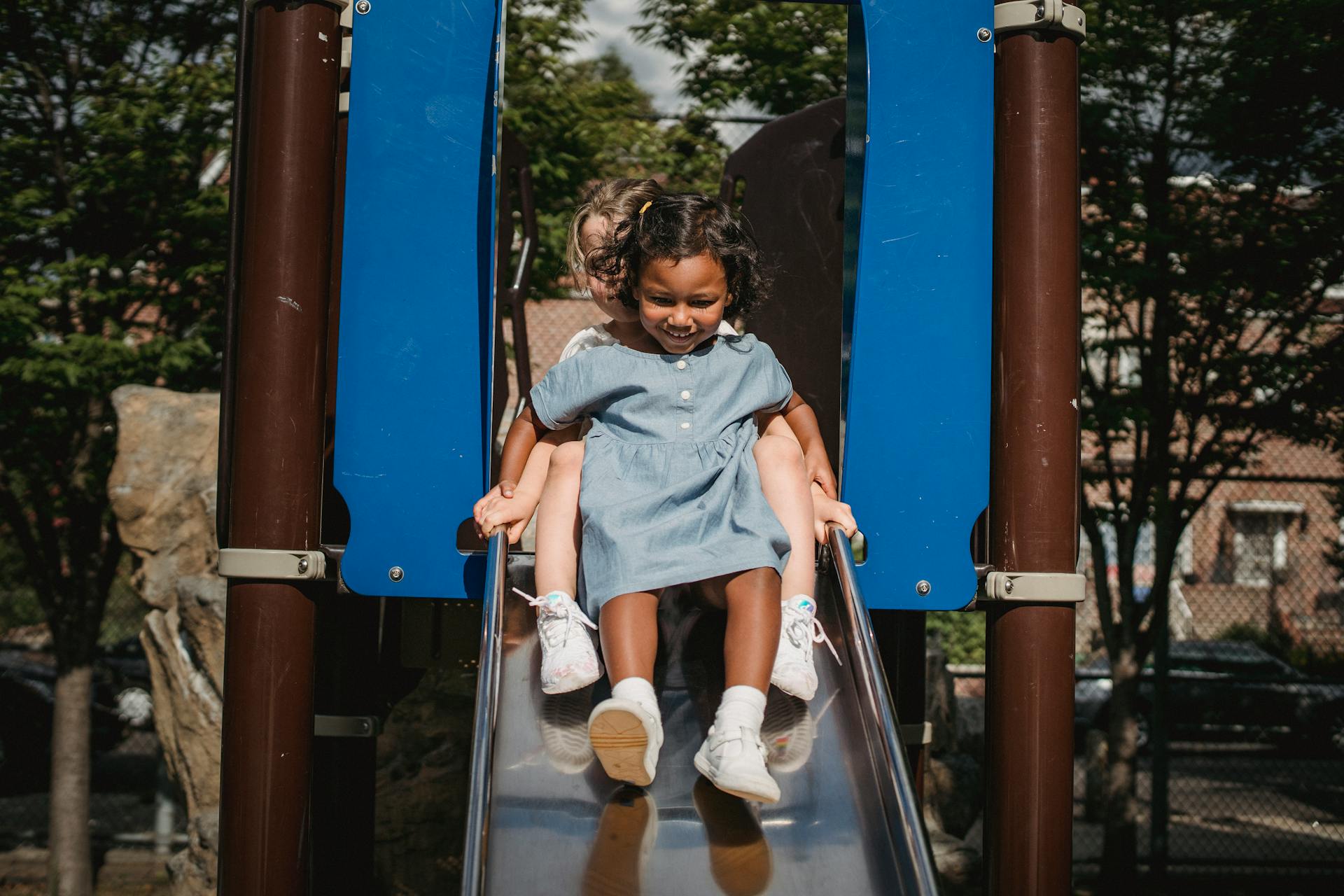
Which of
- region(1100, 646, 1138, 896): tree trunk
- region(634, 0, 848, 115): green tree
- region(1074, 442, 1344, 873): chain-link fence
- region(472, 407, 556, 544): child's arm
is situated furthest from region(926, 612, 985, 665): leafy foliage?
region(472, 407, 556, 544): child's arm

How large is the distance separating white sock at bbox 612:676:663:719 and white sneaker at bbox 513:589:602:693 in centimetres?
11

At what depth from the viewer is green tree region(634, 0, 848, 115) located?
5938 mm

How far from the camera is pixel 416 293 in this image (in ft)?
8.23

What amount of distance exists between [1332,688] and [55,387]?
8405mm

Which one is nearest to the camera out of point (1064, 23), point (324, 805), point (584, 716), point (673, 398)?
point (584, 716)

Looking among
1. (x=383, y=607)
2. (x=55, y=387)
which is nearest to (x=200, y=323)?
(x=55, y=387)

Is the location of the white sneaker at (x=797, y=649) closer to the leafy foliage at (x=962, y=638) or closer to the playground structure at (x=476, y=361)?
the playground structure at (x=476, y=361)

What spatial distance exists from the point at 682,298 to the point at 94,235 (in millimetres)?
4399

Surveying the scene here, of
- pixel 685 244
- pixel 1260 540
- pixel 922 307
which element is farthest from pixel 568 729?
pixel 1260 540

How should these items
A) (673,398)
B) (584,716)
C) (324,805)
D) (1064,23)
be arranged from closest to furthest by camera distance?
(584,716) < (673,398) < (1064,23) < (324,805)

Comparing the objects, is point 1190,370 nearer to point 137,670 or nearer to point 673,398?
point 673,398

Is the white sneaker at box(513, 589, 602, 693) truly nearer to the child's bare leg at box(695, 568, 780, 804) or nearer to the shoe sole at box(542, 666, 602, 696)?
the shoe sole at box(542, 666, 602, 696)

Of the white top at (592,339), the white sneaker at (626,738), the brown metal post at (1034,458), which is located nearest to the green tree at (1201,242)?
the brown metal post at (1034,458)

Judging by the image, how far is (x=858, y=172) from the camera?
2859 mm
